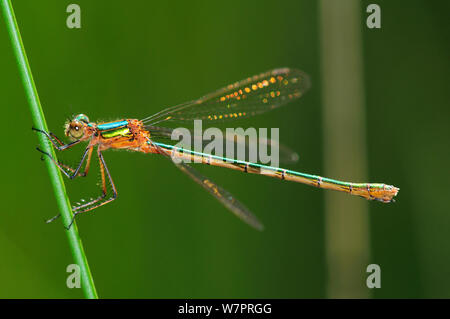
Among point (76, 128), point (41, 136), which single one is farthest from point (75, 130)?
point (41, 136)

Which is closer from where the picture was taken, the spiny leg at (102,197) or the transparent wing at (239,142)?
the spiny leg at (102,197)

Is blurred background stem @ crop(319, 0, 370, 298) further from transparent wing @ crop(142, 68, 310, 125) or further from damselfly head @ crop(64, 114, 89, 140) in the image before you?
damselfly head @ crop(64, 114, 89, 140)

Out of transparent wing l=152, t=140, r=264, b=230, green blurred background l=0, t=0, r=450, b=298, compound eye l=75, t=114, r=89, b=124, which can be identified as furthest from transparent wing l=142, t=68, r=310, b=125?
green blurred background l=0, t=0, r=450, b=298

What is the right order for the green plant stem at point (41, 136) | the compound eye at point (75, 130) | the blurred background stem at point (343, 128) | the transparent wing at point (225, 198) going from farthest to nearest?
the blurred background stem at point (343, 128) < the compound eye at point (75, 130) < the transparent wing at point (225, 198) < the green plant stem at point (41, 136)

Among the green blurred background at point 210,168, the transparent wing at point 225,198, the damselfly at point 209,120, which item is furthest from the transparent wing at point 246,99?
the green blurred background at point 210,168

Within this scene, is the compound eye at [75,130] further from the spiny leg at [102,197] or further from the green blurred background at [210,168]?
the green blurred background at [210,168]

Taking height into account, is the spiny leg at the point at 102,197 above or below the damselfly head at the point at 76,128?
below

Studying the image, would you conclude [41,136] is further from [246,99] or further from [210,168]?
[210,168]

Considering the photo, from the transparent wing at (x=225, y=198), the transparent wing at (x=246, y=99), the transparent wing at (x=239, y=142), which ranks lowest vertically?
the transparent wing at (x=225, y=198)
